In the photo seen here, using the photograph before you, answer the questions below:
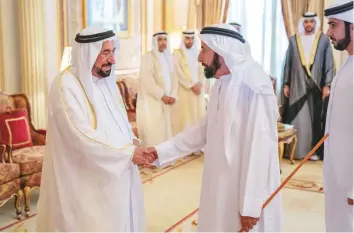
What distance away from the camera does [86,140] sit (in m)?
2.83

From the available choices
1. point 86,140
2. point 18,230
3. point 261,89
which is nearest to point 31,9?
point 18,230

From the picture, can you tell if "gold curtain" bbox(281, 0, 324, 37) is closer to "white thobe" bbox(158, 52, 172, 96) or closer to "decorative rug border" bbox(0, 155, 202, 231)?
"white thobe" bbox(158, 52, 172, 96)

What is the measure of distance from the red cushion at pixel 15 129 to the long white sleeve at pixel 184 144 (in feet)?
7.30

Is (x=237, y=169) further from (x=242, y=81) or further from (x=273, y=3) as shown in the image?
(x=273, y=3)

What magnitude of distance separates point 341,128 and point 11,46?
4296 mm

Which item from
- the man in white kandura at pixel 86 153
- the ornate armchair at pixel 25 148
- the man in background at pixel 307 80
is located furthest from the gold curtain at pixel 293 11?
the man in white kandura at pixel 86 153

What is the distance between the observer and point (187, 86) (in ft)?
23.8

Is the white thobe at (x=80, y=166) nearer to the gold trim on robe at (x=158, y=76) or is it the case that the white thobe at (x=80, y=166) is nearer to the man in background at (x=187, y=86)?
the gold trim on robe at (x=158, y=76)

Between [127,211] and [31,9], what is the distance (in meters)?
3.69

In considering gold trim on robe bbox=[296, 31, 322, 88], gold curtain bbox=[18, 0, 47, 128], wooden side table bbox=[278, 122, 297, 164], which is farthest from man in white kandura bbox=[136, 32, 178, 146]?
gold trim on robe bbox=[296, 31, 322, 88]

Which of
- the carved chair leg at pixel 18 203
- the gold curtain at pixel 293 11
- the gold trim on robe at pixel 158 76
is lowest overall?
the carved chair leg at pixel 18 203

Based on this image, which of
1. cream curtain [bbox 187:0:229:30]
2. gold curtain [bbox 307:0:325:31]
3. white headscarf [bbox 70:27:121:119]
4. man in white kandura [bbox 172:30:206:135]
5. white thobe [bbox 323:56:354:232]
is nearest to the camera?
white thobe [bbox 323:56:354:232]

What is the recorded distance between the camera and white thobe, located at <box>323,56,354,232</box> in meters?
2.83

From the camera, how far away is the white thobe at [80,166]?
286 cm
